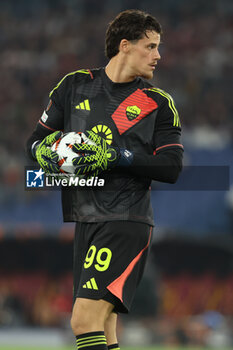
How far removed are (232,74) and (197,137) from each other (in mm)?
2367

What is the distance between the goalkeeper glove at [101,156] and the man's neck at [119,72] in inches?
18.9

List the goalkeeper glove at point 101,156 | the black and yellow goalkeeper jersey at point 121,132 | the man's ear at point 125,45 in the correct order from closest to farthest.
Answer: the goalkeeper glove at point 101,156 < the black and yellow goalkeeper jersey at point 121,132 < the man's ear at point 125,45

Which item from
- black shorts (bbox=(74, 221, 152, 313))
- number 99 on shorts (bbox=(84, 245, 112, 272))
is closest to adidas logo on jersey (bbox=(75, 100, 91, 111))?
black shorts (bbox=(74, 221, 152, 313))

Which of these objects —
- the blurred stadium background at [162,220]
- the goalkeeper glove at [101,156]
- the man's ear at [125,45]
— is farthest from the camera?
the blurred stadium background at [162,220]

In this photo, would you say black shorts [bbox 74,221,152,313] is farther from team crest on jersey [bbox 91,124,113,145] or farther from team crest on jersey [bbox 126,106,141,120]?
team crest on jersey [bbox 126,106,141,120]

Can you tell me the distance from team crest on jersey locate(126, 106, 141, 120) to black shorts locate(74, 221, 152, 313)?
0.61 metres

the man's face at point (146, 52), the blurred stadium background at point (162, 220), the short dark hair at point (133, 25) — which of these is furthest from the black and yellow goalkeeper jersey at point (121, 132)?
the blurred stadium background at point (162, 220)

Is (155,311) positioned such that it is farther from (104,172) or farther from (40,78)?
(104,172)

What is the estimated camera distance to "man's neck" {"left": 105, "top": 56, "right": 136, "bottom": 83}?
14.5 ft

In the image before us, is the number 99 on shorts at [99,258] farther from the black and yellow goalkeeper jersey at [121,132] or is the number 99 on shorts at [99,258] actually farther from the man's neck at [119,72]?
the man's neck at [119,72]

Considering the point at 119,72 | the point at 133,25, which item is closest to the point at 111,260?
the point at 119,72

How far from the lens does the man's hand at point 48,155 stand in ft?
13.6

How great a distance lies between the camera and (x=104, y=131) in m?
4.32

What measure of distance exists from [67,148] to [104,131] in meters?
0.31
